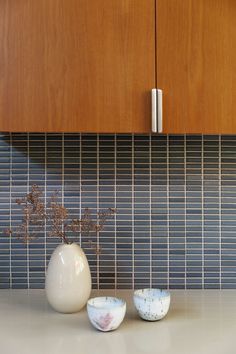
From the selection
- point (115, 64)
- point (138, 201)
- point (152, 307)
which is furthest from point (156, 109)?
point (152, 307)

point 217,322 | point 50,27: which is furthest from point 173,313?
point 50,27

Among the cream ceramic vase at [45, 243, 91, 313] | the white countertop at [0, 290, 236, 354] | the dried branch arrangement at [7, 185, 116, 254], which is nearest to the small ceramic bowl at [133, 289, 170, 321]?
the white countertop at [0, 290, 236, 354]

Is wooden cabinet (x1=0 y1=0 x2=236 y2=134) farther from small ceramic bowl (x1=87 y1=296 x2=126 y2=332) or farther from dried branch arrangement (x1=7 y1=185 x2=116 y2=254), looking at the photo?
small ceramic bowl (x1=87 y1=296 x2=126 y2=332)

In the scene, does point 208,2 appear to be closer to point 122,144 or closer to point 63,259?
point 122,144

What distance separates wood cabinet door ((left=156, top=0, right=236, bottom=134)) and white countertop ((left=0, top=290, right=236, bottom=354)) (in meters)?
0.59

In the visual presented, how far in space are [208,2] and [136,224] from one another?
2.72ft

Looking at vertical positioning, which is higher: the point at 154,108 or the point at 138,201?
the point at 154,108

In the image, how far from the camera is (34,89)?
4.43 feet

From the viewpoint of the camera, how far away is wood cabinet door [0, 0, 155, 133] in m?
1.35

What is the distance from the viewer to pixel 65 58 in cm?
135

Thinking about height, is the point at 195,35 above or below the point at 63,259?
above

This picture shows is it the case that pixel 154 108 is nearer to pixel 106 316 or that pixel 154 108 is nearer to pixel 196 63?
pixel 196 63

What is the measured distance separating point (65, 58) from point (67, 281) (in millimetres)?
699

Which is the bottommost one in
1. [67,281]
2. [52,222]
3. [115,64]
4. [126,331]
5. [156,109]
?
[126,331]
